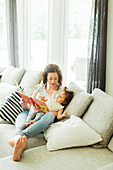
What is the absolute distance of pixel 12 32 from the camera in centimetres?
482

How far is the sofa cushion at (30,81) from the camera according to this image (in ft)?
10.0

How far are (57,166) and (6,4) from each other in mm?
4130

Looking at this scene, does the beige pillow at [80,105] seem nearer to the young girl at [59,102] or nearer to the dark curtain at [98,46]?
the young girl at [59,102]

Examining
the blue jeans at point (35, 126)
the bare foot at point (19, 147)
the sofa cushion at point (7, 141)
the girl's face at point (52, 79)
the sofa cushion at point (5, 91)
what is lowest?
the sofa cushion at point (7, 141)

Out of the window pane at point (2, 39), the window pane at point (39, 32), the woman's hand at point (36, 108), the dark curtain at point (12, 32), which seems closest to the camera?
the woman's hand at point (36, 108)

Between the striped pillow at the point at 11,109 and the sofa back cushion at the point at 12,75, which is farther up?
the sofa back cushion at the point at 12,75

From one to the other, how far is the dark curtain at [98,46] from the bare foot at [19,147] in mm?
1550

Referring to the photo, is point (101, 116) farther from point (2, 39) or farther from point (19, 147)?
point (2, 39)

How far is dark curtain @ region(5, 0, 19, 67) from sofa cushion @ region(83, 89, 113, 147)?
3.15 m

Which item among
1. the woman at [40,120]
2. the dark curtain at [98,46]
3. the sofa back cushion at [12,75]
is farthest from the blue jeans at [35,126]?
the sofa back cushion at [12,75]

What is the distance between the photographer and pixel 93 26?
296 centimetres

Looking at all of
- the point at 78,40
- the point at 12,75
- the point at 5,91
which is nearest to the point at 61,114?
the point at 5,91

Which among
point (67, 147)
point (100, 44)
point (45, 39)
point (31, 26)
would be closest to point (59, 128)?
point (67, 147)

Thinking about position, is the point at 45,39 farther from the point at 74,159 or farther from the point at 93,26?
the point at 74,159
